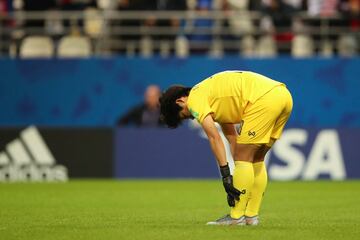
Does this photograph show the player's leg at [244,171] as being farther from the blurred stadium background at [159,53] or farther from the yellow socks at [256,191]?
the blurred stadium background at [159,53]

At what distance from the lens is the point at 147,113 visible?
21781mm

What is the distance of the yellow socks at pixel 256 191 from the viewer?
1073 centimetres

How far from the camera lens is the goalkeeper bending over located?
408 inches

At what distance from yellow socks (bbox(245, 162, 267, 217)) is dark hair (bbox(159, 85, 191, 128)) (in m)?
1.06

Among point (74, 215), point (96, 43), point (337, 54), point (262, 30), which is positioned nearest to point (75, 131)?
point (96, 43)

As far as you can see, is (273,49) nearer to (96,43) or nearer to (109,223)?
(96,43)

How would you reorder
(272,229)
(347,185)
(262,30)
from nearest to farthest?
1. (272,229)
2. (347,185)
3. (262,30)

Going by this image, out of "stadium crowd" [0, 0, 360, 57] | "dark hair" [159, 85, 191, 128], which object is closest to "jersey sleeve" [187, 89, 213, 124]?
"dark hair" [159, 85, 191, 128]

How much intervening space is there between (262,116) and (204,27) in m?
11.8

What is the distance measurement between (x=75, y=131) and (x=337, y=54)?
21.4 ft

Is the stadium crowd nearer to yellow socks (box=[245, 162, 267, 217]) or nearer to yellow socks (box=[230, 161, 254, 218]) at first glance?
yellow socks (box=[245, 162, 267, 217])

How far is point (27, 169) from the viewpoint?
67.1 ft

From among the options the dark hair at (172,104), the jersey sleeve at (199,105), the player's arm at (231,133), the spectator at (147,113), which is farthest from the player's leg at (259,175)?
the spectator at (147,113)

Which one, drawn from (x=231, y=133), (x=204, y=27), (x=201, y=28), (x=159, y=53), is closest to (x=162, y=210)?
(x=231, y=133)
